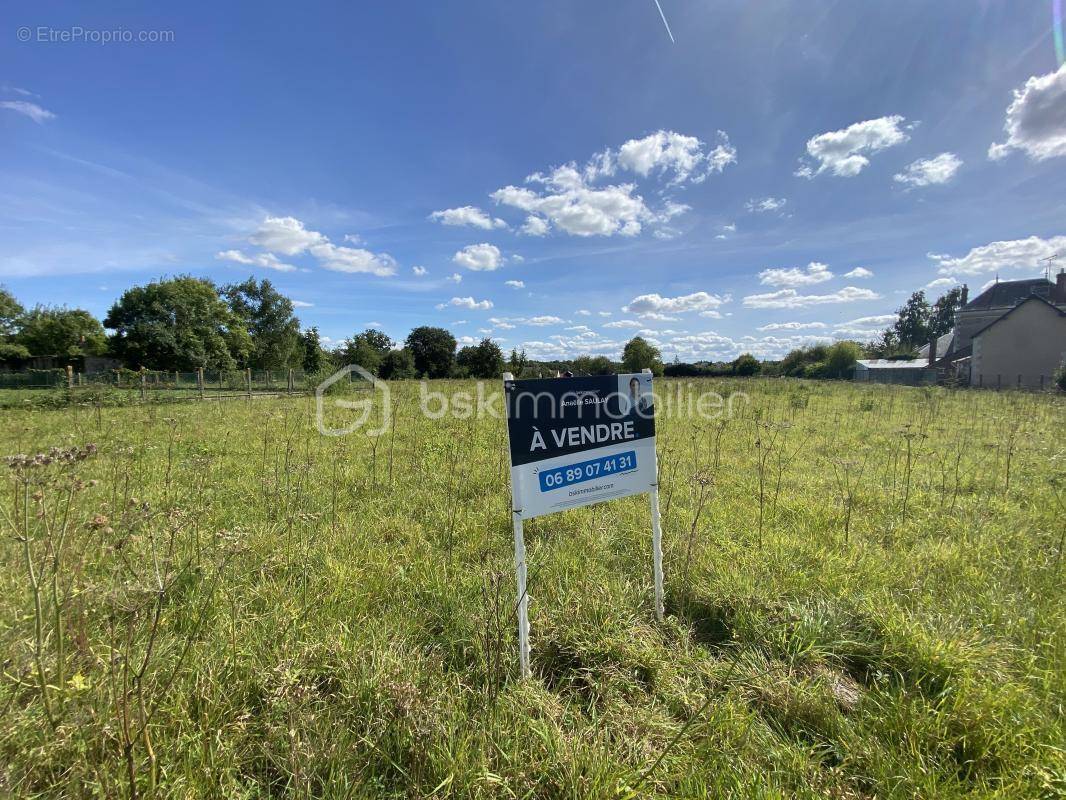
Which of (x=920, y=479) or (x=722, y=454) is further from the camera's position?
(x=722, y=454)

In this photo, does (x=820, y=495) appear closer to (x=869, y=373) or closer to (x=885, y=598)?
(x=885, y=598)

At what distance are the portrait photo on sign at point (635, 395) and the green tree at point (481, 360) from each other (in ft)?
149

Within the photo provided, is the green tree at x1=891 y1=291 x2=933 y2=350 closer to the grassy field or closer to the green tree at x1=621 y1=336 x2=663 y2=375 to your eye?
the green tree at x1=621 y1=336 x2=663 y2=375

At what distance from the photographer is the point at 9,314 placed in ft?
146

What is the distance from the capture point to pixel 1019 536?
339 cm

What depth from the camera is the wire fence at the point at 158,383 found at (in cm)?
1259

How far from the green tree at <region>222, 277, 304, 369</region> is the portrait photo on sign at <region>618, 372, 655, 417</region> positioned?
5260cm

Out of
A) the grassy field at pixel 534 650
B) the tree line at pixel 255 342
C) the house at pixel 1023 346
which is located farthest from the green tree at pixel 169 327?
the house at pixel 1023 346

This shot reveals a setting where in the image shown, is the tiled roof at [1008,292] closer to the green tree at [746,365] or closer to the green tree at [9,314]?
the green tree at [746,365]

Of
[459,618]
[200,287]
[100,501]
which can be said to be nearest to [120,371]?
[100,501]

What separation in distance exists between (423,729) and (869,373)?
2071 inches

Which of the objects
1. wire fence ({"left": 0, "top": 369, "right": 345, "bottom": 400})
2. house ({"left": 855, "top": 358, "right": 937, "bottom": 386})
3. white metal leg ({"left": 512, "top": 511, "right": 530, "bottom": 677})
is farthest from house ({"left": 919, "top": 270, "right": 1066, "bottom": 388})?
wire fence ({"left": 0, "top": 369, "right": 345, "bottom": 400})

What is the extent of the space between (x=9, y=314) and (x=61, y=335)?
7704mm

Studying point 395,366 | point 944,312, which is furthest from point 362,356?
point 944,312
